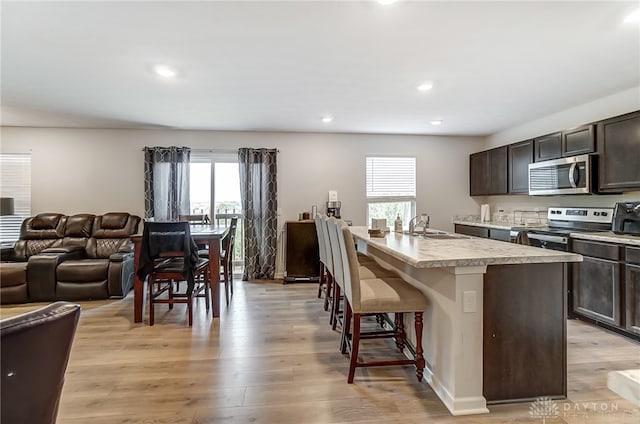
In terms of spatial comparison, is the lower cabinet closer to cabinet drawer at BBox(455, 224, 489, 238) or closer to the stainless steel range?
the stainless steel range

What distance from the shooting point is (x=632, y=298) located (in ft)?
9.16

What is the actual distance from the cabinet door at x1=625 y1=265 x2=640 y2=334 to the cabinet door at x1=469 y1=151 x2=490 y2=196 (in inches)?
101

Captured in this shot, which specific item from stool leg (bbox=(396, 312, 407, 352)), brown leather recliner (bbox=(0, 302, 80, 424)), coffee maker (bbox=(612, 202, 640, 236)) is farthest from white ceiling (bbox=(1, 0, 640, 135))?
Result: stool leg (bbox=(396, 312, 407, 352))

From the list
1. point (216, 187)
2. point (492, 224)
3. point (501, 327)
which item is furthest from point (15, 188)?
point (492, 224)

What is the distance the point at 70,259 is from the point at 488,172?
633cm

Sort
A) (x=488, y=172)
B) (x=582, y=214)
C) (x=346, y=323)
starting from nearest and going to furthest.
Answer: (x=346, y=323) < (x=582, y=214) < (x=488, y=172)

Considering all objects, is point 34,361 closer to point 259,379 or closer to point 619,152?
point 259,379

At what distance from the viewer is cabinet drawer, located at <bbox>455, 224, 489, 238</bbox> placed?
4.68m

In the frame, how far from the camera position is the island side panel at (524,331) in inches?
73.6

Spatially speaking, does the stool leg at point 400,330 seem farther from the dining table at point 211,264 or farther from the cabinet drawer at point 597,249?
the cabinet drawer at point 597,249

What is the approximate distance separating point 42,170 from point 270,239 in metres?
3.72

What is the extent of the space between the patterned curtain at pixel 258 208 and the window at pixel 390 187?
5.53ft

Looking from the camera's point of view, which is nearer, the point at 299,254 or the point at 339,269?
the point at 339,269

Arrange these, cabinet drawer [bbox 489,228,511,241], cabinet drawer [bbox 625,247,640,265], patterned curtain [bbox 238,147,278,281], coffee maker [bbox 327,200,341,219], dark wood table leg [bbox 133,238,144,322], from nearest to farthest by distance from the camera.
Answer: cabinet drawer [bbox 625,247,640,265] → dark wood table leg [bbox 133,238,144,322] → cabinet drawer [bbox 489,228,511,241] → patterned curtain [bbox 238,147,278,281] → coffee maker [bbox 327,200,341,219]
